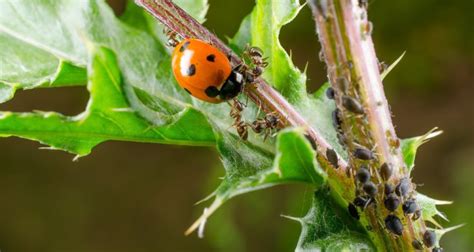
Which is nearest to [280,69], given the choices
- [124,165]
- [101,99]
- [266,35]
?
[266,35]

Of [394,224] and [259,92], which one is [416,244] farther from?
[259,92]

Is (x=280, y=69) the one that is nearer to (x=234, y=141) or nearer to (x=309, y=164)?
(x=234, y=141)

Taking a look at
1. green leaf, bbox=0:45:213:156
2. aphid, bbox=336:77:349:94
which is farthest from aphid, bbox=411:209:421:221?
green leaf, bbox=0:45:213:156

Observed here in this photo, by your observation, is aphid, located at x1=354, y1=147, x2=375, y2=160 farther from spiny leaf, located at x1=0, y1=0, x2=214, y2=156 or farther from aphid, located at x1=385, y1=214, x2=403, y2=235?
spiny leaf, located at x1=0, y1=0, x2=214, y2=156

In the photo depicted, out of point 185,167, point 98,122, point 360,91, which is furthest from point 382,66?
point 185,167

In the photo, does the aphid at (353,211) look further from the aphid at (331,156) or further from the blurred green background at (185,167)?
the blurred green background at (185,167)

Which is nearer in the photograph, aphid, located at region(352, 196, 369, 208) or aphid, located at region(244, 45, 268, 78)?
aphid, located at region(352, 196, 369, 208)

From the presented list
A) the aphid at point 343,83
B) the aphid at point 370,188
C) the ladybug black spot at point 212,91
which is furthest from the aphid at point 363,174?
the ladybug black spot at point 212,91
